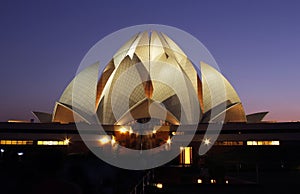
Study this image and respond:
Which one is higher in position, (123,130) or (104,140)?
(123,130)

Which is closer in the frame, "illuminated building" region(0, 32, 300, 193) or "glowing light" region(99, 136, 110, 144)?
"illuminated building" region(0, 32, 300, 193)

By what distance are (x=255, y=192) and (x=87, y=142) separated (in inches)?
774

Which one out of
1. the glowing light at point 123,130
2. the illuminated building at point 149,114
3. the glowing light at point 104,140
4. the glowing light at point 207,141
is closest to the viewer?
the glowing light at point 207,141

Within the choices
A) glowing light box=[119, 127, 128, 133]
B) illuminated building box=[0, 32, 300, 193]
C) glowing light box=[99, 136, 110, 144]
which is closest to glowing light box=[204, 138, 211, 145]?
illuminated building box=[0, 32, 300, 193]

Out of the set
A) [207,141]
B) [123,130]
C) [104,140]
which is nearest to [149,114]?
[123,130]

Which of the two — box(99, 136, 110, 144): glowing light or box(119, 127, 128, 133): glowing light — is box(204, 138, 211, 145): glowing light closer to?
box(119, 127, 128, 133): glowing light

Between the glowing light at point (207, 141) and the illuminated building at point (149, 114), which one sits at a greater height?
the illuminated building at point (149, 114)

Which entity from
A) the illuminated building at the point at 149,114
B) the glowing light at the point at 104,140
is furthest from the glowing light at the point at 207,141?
the glowing light at the point at 104,140

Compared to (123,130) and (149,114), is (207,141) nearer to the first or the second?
(149,114)

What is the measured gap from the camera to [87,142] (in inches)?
1096

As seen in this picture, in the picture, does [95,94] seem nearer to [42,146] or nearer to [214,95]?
[42,146]

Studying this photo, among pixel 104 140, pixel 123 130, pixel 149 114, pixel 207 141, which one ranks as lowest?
pixel 207 141

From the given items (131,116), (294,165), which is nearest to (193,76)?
(131,116)

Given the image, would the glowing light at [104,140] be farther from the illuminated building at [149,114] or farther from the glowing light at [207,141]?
the glowing light at [207,141]
